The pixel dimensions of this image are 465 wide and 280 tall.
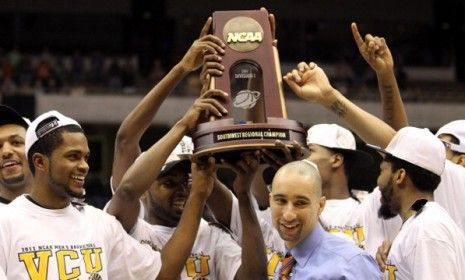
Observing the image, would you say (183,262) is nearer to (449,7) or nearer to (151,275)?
(151,275)

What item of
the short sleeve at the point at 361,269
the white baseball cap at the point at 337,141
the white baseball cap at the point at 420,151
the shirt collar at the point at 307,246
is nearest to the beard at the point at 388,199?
the white baseball cap at the point at 420,151

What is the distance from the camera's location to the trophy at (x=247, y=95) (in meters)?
4.97

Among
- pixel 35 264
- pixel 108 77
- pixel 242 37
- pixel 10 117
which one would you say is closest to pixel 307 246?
pixel 35 264

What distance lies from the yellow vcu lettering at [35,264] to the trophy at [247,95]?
0.91 m

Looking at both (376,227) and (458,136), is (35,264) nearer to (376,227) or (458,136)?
(376,227)

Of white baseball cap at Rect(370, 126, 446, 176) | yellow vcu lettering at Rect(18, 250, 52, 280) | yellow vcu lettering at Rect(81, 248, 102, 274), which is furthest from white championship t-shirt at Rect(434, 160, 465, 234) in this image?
yellow vcu lettering at Rect(18, 250, 52, 280)

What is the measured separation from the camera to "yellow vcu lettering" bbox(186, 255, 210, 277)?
222 inches

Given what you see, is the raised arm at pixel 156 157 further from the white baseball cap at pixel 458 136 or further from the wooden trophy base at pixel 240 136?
the white baseball cap at pixel 458 136

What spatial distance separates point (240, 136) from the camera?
4.96 m

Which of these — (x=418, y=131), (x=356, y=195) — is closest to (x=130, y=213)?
(x=418, y=131)

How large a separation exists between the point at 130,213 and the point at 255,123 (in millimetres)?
838

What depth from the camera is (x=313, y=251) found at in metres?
4.55

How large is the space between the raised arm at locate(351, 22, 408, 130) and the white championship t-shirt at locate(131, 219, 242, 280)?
1.18 metres

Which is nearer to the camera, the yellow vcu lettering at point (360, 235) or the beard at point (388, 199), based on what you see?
the beard at point (388, 199)
